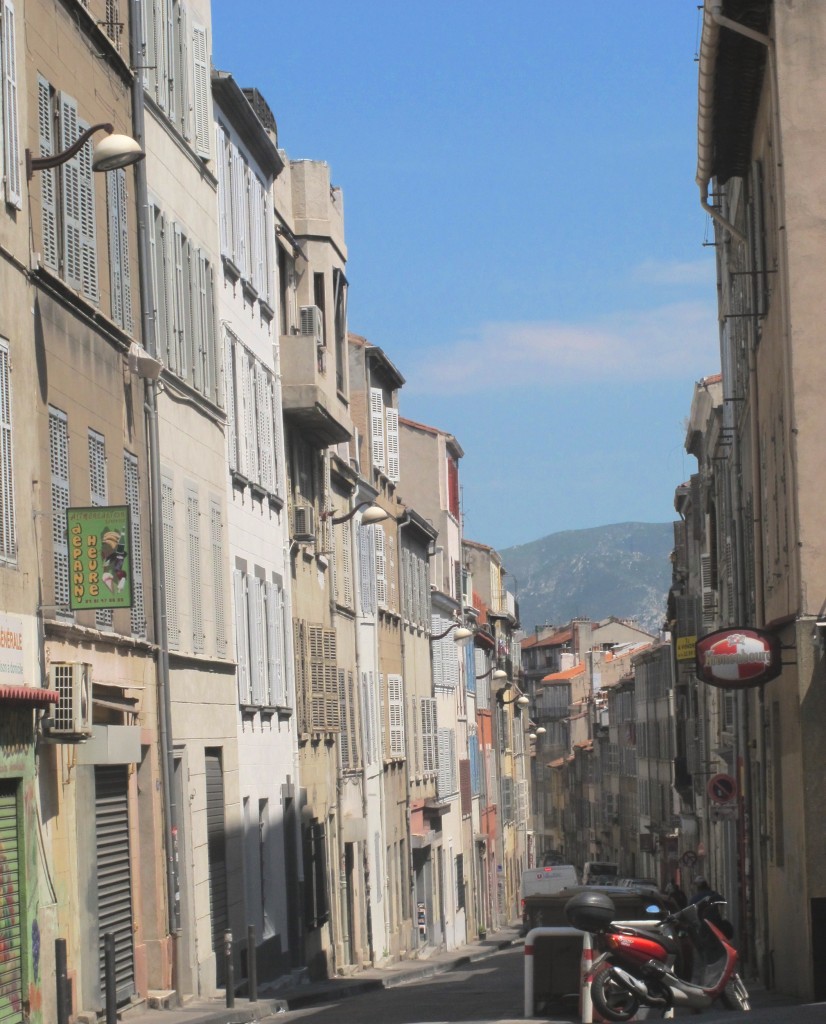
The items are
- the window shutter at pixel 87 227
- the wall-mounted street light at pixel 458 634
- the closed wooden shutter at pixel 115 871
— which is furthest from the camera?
the wall-mounted street light at pixel 458 634

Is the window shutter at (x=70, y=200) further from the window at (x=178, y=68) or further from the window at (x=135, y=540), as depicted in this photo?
the window at (x=178, y=68)

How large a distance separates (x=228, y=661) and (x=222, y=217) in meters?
6.49

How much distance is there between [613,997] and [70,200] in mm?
9043

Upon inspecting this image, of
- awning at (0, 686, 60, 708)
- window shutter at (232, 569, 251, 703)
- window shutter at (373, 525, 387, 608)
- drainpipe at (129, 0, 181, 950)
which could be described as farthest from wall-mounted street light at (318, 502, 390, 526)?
awning at (0, 686, 60, 708)

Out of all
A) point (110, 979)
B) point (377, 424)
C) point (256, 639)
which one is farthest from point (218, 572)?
Answer: point (377, 424)

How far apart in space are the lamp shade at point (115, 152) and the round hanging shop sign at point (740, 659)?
806 centimetres

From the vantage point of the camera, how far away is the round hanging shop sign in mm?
Result: 20688

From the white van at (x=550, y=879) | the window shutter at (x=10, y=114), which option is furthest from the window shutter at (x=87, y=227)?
the white van at (x=550, y=879)

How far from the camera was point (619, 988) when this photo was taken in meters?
17.2

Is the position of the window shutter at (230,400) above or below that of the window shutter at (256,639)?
above

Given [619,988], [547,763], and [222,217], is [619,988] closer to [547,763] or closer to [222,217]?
[222,217]

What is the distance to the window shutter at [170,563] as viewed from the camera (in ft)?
80.5

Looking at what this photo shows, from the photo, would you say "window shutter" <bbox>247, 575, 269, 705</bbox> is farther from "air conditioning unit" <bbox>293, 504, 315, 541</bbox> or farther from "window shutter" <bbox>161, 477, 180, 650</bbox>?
"window shutter" <bbox>161, 477, 180, 650</bbox>

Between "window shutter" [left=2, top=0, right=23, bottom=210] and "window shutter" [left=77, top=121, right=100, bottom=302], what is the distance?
266 centimetres
